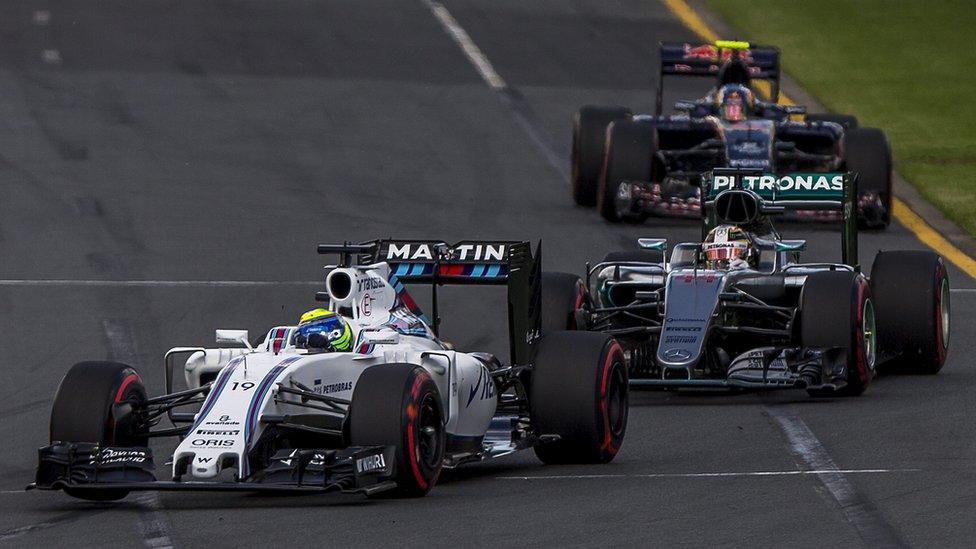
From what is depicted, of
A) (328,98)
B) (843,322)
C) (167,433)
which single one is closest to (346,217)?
(328,98)

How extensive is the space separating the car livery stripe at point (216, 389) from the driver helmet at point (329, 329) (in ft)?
1.78

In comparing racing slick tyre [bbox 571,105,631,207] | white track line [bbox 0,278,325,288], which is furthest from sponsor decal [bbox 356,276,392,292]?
racing slick tyre [bbox 571,105,631,207]

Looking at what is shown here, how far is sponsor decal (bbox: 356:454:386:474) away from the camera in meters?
11.8

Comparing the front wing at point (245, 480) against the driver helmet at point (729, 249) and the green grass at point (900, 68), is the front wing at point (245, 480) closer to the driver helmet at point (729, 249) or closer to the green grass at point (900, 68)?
the driver helmet at point (729, 249)

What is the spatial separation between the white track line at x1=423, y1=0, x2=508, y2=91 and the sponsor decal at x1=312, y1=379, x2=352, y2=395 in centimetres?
2044

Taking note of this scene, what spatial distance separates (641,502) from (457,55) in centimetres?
2376

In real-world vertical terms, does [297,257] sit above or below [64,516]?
above

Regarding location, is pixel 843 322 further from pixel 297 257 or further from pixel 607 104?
pixel 607 104

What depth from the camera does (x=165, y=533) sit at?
11422mm

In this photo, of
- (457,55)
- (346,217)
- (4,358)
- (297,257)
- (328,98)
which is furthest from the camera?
(457,55)

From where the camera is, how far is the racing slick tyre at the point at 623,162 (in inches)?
980

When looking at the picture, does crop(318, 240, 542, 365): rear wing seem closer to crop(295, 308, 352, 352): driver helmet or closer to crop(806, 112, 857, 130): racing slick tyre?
crop(295, 308, 352, 352): driver helmet

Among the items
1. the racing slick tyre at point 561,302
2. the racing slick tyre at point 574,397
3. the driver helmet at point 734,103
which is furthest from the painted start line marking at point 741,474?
the driver helmet at point 734,103

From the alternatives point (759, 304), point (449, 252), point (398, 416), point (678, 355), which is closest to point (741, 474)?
point (398, 416)
